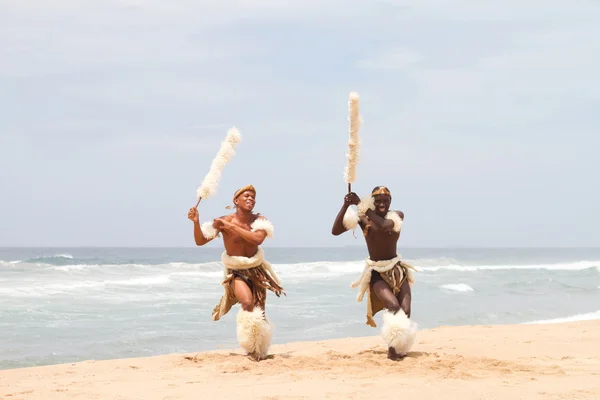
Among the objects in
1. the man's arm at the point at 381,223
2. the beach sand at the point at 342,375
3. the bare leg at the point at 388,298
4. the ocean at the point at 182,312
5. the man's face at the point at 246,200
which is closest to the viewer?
the beach sand at the point at 342,375

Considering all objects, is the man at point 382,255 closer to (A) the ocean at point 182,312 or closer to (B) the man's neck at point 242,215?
(B) the man's neck at point 242,215

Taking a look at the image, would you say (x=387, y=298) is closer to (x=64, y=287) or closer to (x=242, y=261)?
(x=242, y=261)

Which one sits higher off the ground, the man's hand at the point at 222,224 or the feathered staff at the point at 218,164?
the feathered staff at the point at 218,164

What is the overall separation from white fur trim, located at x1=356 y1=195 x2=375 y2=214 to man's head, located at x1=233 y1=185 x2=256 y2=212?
1.11m

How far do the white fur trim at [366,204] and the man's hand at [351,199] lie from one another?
0.16 feet

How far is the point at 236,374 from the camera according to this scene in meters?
6.56

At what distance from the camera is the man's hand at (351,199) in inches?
289

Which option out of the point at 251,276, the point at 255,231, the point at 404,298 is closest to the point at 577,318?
the point at 404,298

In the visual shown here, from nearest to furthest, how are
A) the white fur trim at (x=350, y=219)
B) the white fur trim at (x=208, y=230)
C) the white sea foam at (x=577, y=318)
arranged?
1. the white fur trim at (x=350, y=219)
2. the white fur trim at (x=208, y=230)
3. the white sea foam at (x=577, y=318)

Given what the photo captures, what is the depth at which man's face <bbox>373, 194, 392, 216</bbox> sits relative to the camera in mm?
7457

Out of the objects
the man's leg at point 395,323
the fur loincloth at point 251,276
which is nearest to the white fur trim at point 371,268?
the man's leg at point 395,323

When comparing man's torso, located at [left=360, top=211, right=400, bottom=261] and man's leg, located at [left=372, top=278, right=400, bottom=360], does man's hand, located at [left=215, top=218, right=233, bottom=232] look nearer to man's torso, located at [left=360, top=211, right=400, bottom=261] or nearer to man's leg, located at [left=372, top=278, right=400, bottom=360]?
man's torso, located at [left=360, top=211, right=400, bottom=261]

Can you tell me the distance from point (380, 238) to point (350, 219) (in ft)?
1.28

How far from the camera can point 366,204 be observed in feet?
24.3
